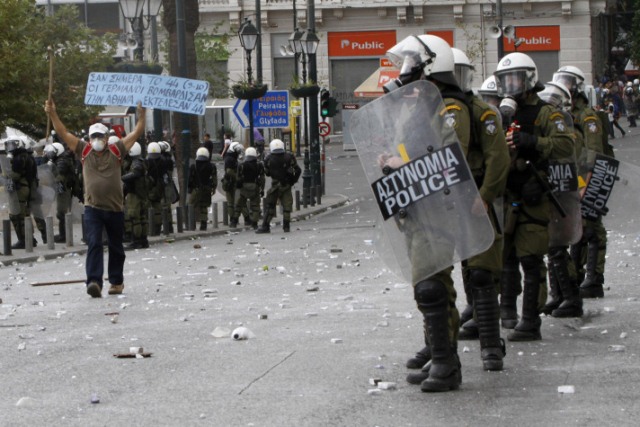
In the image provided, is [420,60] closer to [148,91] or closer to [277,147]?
[148,91]

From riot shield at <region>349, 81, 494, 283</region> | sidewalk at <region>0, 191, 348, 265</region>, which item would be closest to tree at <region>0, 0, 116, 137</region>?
sidewalk at <region>0, 191, 348, 265</region>

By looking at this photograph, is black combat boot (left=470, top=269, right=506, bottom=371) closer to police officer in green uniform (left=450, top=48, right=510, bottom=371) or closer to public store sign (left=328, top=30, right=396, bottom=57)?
police officer in green uniform (left=450, top=48, right=510, bottom=371)

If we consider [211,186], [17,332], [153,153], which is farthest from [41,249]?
[17,332]

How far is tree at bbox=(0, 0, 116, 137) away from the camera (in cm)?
2853

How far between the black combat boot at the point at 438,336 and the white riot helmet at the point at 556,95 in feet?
11.1

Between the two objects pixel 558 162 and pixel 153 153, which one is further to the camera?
pixel 153 153

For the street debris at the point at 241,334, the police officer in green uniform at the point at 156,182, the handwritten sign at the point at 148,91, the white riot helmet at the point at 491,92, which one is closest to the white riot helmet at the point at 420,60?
the white riot helmet at the point at 491,92

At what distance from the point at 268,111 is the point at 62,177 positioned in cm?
1213

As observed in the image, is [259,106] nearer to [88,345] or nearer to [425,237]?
[88,345]

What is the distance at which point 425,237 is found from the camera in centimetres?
776

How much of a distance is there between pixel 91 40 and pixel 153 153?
11.8 meters

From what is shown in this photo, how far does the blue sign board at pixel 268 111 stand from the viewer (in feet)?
116

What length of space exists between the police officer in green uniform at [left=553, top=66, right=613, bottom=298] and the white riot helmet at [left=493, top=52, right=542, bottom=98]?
5.64 feet

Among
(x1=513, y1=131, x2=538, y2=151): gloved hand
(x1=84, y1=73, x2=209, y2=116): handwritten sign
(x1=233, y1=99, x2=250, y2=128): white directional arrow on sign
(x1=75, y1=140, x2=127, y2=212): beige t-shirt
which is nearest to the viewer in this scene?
(x1=513, y1=131, x2=538, y2=151): gloved hand
